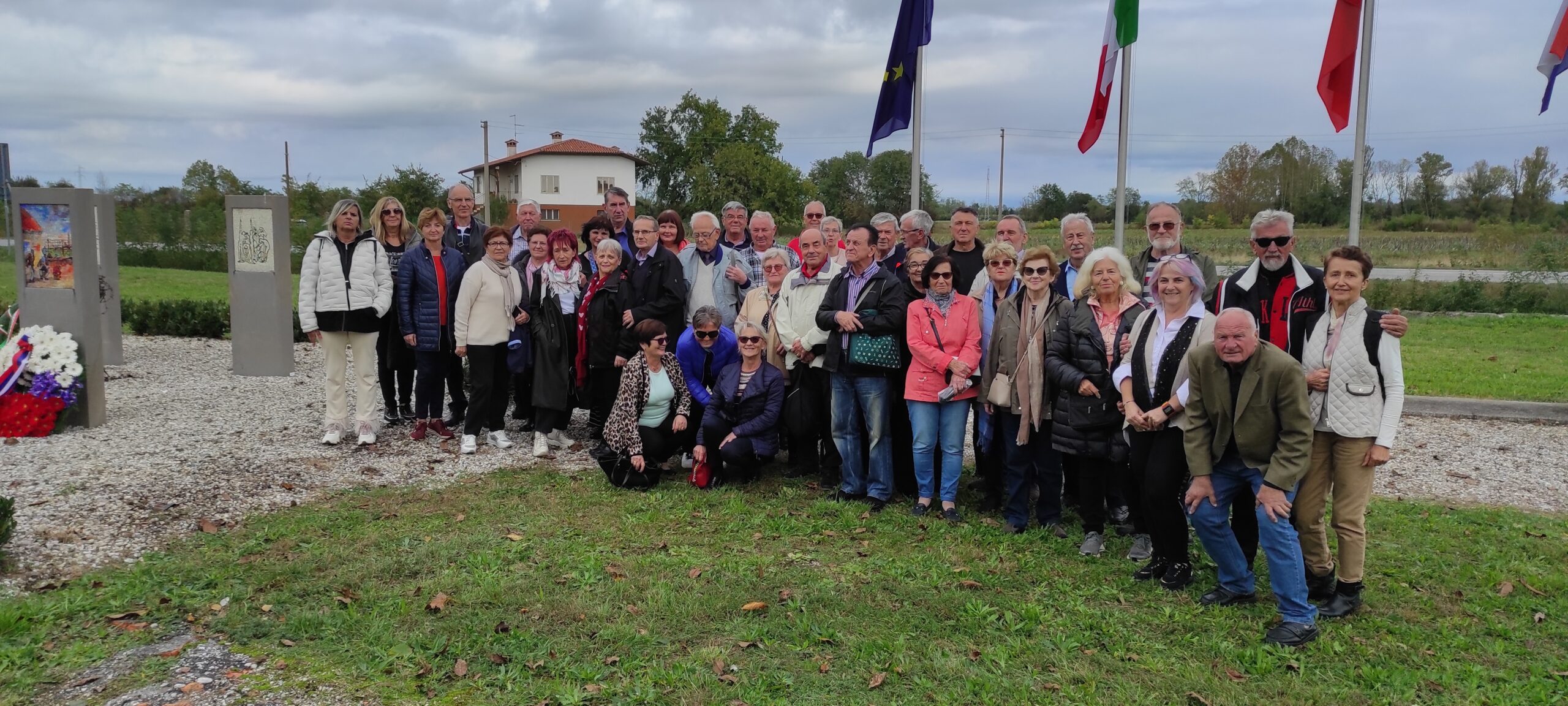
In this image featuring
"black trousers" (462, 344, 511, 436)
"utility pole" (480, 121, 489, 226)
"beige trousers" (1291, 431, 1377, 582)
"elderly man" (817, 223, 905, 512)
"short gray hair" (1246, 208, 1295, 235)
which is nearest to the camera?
"beige trousers" (1291, 431, 1377, 582)

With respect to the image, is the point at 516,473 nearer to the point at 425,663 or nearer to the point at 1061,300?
the point at 425,663

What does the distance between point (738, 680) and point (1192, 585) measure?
260 cm

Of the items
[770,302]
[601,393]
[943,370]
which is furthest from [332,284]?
[943,370]

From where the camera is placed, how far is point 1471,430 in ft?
30.7

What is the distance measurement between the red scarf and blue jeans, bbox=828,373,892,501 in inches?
91.8

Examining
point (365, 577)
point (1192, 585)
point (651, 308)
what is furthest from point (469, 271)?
point (1192, 585)

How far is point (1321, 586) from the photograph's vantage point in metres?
4.81

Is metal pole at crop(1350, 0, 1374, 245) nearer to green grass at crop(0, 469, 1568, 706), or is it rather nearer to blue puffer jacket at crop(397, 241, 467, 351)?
green grass at crop(0, 469, 1568, 706)

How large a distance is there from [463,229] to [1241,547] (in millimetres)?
6966

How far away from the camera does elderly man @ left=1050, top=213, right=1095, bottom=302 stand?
648cm

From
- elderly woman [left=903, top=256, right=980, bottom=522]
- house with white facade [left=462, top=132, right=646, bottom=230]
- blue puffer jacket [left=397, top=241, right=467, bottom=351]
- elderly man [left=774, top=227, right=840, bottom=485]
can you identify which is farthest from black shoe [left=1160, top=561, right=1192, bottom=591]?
house with white facade [left=462, top=132, right=646, bottom=230]

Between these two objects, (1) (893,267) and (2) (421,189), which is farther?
(2) (421,189)

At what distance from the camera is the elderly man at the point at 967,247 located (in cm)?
726

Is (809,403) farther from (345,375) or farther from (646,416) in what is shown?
(345,375)
